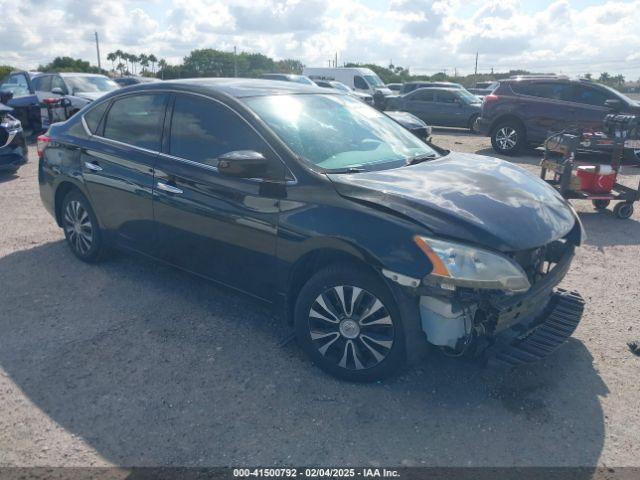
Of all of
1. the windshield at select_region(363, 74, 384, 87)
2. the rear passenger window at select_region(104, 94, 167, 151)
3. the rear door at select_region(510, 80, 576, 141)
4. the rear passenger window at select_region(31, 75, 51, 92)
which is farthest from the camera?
the windshield at select_region(363, 74, 384, 87)

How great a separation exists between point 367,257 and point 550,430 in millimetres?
1351

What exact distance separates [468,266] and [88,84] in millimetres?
13870

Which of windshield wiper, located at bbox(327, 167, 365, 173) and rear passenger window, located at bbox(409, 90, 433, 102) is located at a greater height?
rear passenger window, located at bbox(409, 90, 433, 102)

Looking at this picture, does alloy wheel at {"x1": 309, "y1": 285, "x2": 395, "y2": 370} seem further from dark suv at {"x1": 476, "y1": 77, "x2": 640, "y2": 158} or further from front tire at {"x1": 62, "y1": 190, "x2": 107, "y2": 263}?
dark suv at {"x1": 476, "y1": 77, "x2": 640, "y2": 158}

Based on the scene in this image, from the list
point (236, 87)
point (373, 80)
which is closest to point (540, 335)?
point (236, 87)

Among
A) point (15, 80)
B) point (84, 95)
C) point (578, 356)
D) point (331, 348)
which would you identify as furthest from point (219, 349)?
point (15, 80)

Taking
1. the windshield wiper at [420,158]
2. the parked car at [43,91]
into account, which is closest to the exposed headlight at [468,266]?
the windshield wiper at [420,158]

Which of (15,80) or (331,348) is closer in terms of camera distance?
(331,348)

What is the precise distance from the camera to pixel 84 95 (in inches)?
527

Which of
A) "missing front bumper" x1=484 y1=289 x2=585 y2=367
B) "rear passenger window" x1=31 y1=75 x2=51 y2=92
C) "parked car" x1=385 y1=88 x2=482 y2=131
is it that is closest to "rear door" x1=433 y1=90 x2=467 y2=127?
"parked car" x1=385 y1=88 x2=482 y2=131

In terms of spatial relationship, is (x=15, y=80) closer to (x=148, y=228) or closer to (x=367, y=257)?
(x=148, y=228)

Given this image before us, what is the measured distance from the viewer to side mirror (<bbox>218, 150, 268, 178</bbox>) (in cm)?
334

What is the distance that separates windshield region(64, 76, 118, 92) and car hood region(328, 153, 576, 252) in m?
12.6

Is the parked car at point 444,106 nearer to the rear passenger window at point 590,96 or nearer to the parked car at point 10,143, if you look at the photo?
the rear passenger window at point 590,96
